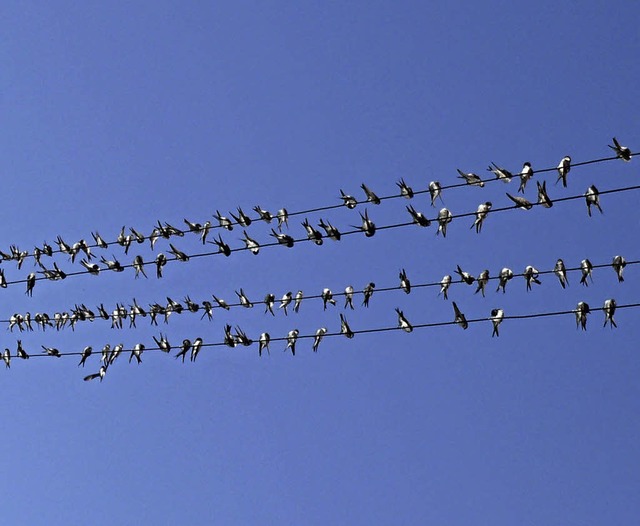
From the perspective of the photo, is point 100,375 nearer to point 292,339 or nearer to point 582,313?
point 292,339

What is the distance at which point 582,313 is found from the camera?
9922 mm

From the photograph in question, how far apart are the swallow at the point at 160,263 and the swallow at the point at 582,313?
4890 millimetres

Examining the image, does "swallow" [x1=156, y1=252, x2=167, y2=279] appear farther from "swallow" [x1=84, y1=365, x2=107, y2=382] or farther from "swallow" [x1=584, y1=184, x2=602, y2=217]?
"swallow" [x1=584, y1=184, x2=602, y2=217]

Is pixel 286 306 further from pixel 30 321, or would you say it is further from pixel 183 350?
pixel 30 321

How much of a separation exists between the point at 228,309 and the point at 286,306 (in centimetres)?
72

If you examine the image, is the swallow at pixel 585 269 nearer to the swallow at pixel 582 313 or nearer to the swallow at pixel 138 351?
the swallow at pixel 582 313

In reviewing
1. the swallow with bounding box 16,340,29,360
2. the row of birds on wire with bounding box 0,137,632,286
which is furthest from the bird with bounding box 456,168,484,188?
the swallow with bounding box 16,340,29,360

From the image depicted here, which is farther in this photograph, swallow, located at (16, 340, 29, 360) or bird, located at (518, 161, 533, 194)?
swallow, located at (16, 340, 29, 360)

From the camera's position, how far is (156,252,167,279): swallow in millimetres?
12438

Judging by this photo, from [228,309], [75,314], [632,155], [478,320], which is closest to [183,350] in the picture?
[228,309]

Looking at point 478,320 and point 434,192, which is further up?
point 434,192

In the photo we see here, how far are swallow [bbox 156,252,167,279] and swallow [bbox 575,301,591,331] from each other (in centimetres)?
489

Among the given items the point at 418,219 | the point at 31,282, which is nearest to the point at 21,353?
the point at 31,282

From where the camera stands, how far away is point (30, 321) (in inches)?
552
